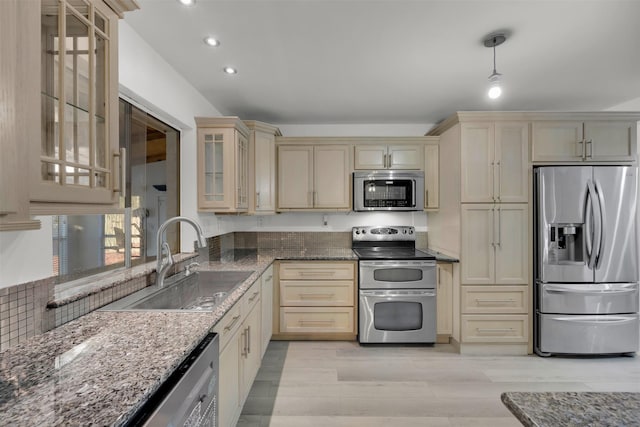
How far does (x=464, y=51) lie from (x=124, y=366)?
2.54 m

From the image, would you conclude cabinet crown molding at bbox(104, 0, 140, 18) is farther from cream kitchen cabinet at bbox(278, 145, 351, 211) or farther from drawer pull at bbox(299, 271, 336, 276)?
drawer pull at bbox(299, 271, 336, 276)

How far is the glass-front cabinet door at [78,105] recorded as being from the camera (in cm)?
87

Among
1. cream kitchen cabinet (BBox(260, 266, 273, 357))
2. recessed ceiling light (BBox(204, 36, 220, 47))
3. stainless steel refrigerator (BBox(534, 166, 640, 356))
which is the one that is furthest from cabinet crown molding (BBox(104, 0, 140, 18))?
stainless steel refrigerator (BBox(534, 166, 640, 356))

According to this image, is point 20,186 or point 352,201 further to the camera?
point 352,201

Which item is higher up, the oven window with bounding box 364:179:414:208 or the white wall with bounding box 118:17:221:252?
the white wall with bounding box 118:17:221:252

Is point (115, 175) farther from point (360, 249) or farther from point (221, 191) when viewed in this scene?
point (360, 249)

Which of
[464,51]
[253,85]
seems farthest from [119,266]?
[464,51]

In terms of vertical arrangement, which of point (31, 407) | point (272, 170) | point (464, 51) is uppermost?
point (464, 51)

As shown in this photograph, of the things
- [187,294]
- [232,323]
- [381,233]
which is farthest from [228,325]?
[381,233]

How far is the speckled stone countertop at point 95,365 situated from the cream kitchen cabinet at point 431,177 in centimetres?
269

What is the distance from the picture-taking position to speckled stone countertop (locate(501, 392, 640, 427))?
2.17 feet

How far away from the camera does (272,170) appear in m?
3.45

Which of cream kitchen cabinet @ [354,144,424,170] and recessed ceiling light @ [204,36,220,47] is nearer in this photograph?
recessed ceiling light @ [204,36,220,47]

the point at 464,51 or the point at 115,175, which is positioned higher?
the point at 464,51
